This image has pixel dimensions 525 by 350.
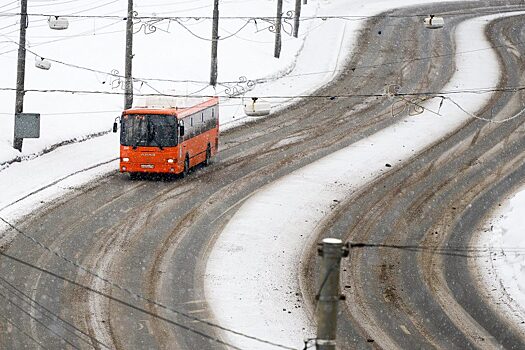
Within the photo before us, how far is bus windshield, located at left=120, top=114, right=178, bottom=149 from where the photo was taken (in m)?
40.4

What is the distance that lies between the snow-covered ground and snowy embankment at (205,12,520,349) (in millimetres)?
53

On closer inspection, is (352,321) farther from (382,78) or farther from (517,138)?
(382,78)

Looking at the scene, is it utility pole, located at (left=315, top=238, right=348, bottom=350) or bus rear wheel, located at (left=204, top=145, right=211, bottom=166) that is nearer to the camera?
utility pole, located at (left=315, top=238, right=348, bottom=350)

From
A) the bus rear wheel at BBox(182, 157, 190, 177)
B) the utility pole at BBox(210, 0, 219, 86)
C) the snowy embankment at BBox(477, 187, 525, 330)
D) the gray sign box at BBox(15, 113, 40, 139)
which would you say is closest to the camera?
the snowy embankment at BBox(477, 187, 525, 330)

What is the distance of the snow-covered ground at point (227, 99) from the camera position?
1262 inches

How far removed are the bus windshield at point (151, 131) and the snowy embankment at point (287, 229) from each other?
12.5 feet

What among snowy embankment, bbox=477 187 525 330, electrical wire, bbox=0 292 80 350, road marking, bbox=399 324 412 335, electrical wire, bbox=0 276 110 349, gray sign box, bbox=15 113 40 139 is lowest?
electrical wire, bbox=0 292 80 350

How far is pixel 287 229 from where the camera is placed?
116 ft

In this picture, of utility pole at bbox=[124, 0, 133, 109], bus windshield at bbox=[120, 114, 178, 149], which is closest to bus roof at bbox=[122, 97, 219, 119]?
bus windshield at bbox=[120, 114, 178, 149]

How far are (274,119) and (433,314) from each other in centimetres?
2480

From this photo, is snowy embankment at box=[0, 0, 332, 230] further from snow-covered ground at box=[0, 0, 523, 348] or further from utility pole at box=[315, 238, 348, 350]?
utility pole at box=[315, 238, 348, 350]

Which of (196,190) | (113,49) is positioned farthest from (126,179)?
(113,49)

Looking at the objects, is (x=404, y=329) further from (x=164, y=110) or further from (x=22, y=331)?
(x=164, y=110)

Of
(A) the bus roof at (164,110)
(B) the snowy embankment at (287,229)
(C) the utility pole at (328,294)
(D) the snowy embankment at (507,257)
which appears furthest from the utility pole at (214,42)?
(C) the utility pole at (328,294)
